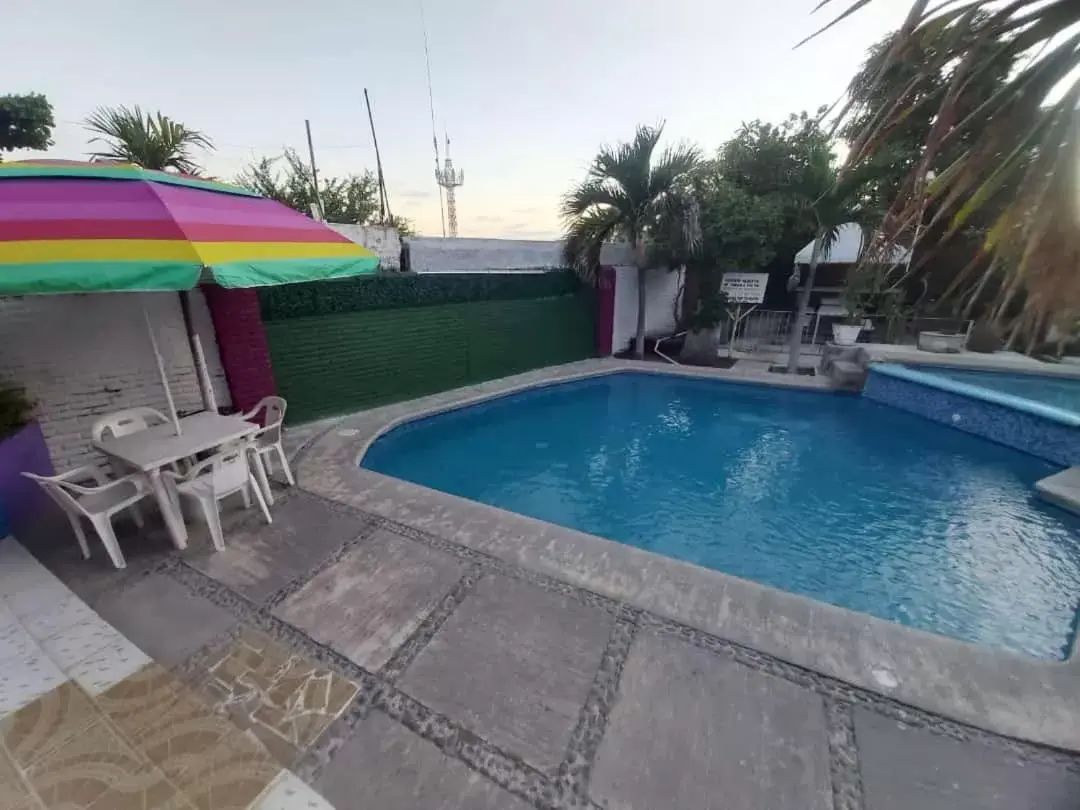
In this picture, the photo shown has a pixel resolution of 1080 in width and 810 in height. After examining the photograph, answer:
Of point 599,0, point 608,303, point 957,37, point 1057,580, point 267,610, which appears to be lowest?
point 1057,580

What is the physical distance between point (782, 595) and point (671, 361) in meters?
9.39

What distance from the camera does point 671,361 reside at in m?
12.0

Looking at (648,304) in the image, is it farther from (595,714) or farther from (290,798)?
(290,798)

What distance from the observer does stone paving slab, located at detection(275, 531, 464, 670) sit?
9.21ft

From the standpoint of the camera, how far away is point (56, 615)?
2.91m

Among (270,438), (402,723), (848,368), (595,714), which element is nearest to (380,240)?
(270,438)

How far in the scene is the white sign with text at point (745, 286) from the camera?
36.8 feet

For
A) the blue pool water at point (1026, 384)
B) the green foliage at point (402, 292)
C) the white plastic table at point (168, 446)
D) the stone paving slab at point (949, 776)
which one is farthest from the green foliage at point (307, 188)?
the blue pool water at point (1026, 384)

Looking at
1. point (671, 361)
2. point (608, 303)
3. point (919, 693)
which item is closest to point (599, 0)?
point (608, 303)

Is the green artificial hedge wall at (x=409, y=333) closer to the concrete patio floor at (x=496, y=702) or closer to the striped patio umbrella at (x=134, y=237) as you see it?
the striped patio umbrella at (x=134, y=237)

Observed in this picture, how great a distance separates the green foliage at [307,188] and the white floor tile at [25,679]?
1109 centimetres

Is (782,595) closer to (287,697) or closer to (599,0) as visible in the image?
(287,697)

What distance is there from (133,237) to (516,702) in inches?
144

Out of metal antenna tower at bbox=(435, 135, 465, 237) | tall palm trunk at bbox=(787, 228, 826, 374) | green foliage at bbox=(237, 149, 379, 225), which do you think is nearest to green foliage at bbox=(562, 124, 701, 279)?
tall palm trunk at bbox=(787, 228, 826, 374)
